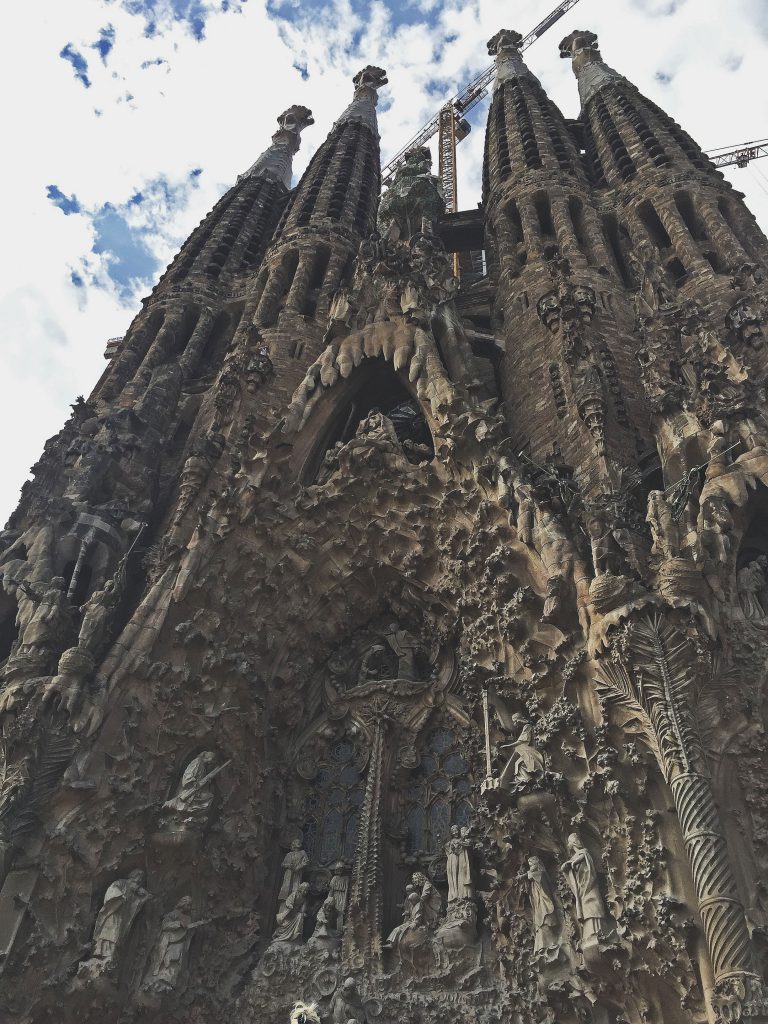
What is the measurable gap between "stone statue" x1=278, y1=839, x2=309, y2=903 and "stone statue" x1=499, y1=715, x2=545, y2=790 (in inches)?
104

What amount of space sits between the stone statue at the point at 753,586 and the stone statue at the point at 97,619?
6.07 metres

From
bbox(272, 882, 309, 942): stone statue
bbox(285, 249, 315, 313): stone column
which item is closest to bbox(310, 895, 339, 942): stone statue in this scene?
bbox(272, 882, 309, 942): stone statue

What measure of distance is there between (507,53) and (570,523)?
25266mm

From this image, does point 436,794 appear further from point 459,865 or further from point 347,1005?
point 347,1005

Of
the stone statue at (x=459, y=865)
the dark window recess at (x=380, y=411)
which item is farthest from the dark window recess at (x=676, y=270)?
the stone statue at (x=459, y=865)

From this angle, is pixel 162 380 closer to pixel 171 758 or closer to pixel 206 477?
pixel 206 477

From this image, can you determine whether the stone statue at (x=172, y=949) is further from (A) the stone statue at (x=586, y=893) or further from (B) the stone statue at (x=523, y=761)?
(A) the stone statue at (x=586, y=893)

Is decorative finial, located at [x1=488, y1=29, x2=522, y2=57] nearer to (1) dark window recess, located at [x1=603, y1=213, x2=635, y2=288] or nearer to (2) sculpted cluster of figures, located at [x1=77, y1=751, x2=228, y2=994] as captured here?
(1) dark window recess, located at [x1=603, y1=213, x2=635, y2=288]

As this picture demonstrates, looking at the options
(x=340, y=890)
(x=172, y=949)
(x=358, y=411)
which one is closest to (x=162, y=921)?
(x=172, y=949)

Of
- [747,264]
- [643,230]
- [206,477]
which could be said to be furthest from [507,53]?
[206,477]

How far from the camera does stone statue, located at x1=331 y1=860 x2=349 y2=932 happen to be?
819 cm

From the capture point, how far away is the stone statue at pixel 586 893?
5.97 meters

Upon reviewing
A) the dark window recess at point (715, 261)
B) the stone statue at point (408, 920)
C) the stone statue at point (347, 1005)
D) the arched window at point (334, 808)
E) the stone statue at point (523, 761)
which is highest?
the dark window recess at point (715, 261)

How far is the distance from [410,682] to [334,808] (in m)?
1.56
